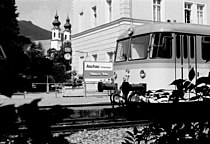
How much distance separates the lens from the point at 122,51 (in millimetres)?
12133

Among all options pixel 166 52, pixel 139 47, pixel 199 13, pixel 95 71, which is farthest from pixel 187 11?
pixel 166 52

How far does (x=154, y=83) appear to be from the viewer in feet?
34.9

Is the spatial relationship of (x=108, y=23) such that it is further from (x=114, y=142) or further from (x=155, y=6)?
(x=114, y=142)

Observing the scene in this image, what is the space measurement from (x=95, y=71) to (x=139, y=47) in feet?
33.6

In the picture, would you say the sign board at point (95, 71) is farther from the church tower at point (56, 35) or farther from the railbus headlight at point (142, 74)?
the church tower at point (56, 35)

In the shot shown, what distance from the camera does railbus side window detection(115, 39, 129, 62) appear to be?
1184 cm

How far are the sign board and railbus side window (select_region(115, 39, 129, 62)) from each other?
9.06 metres

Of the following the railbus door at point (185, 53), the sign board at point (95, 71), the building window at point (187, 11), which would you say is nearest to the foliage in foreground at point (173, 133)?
the railbus door at point (185, 53)

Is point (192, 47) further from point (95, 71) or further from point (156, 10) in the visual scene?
point (156, 10)

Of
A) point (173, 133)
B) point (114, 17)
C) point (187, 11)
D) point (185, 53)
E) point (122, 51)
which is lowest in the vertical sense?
point (173, 133)

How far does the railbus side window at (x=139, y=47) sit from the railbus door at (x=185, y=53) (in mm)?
955

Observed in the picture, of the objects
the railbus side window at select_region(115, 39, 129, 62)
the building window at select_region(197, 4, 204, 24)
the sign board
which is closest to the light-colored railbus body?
the railbus side window at select_region(115, 39, 129, 62)

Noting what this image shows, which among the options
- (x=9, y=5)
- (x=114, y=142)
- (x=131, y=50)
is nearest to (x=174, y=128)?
(x=9, y=5)

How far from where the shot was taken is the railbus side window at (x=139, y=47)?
11.0 metres
